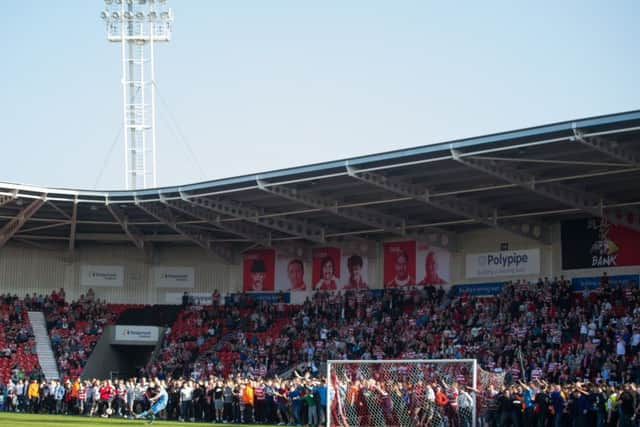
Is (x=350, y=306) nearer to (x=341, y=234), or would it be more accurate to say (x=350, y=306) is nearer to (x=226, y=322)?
(x=341, y=234)

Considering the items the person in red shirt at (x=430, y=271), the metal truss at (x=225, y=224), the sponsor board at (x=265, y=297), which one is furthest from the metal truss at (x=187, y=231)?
the person in red shirt at (x=430, y=271)

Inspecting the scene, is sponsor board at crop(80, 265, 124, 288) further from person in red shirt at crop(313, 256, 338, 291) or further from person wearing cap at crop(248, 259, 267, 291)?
person in red shirt at crop(313, 256, 338, 291)

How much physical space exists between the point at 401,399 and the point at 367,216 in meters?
15.5

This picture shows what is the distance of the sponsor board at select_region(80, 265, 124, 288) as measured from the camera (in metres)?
51.4

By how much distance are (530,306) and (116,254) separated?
22.5 meters

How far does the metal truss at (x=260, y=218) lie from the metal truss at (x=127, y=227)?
191 inches

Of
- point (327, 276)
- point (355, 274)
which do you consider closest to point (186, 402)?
point (355, 274)

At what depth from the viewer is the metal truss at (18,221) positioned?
143 ft

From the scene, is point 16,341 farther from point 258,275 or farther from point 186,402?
point 186,402

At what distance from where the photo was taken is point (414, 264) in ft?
148

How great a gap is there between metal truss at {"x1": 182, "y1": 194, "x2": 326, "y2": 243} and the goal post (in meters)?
14.2

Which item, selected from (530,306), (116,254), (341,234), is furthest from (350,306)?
(116,254)

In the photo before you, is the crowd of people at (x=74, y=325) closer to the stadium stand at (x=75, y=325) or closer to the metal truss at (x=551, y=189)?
the stadium stand at (x=75, y=325)

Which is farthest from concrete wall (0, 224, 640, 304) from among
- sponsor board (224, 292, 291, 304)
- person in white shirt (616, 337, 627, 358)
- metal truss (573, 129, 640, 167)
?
metal truss (573, 129, 640, 167)
